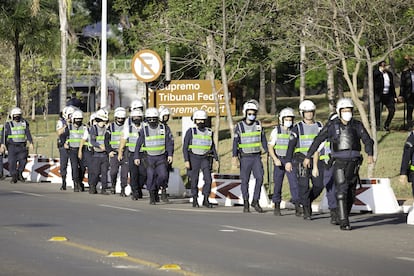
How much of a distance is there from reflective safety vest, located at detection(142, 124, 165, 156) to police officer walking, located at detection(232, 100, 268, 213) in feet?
7.87

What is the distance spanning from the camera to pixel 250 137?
19.8 m

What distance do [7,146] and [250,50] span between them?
22.0ft

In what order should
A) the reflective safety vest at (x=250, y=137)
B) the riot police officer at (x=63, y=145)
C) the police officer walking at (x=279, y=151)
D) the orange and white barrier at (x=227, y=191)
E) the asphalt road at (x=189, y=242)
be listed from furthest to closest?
the riot police officer at (x=63, y=145)
the orange and white barrier at (x=227, y=191)
the reflective safety vest at (x=250, y=137)
the police officer walking at (x=279, y=151)
the asphalt road at (x=189, y=242)

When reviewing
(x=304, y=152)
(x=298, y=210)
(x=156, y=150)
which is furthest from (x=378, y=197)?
(x=156, y=150)

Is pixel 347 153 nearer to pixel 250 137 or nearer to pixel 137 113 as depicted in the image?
pixel 250 137

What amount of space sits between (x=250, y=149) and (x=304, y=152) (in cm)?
178

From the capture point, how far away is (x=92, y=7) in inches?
2522

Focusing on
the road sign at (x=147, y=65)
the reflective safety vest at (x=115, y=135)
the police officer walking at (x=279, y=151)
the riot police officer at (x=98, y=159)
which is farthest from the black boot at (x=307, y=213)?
the road sign at (x=147, y=65)

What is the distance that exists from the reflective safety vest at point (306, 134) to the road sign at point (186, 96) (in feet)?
34.6

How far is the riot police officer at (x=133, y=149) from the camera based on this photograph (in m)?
22.8

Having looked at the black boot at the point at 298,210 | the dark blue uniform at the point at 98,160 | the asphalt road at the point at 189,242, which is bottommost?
the asphalt road at the point at 189,242

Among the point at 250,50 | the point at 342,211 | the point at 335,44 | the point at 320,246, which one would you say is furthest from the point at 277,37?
the point at 320,246

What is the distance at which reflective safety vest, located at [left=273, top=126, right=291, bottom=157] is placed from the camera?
63.6 ft

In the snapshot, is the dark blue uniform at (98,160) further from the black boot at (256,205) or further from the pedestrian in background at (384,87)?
the pedestrian in background at (384,87)
